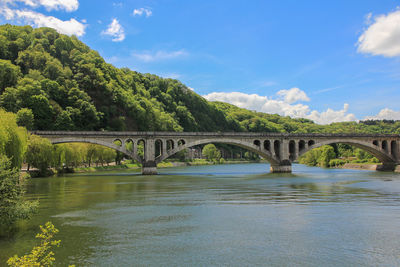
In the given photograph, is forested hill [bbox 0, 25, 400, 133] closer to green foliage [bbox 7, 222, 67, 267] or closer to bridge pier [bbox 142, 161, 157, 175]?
bridge pier [bbox 142, 161, 157, 175]

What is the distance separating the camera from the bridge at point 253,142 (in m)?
75.1

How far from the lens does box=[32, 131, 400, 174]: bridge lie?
246ft

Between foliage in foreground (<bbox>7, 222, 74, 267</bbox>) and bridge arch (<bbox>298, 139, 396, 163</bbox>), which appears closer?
foliage in foreground (<bbox>7, 222, 74, 267</bbox>)

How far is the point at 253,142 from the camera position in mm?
82938

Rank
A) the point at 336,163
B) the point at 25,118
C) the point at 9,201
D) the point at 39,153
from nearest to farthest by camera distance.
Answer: the point at 9,201
the point at 39,153
the point at 25,118
the point at 336,163

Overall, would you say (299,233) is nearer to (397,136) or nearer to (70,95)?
(397,136)

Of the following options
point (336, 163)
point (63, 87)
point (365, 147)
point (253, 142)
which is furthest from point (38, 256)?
point (63, 87)

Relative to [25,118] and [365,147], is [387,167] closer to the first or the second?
[365,147]

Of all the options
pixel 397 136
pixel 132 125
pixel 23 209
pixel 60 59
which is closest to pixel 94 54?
pixel 60 59

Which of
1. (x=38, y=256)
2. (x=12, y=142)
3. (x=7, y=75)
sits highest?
(x=7, y=75)

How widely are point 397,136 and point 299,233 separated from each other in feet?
255

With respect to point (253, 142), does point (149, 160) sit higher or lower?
lower

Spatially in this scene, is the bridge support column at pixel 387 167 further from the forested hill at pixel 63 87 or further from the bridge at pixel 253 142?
the forested hill at pixel 63 87

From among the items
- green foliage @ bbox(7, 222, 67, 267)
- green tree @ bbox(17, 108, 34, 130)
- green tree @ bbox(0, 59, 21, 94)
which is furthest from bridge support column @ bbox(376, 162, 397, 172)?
green tree @ bbox(0, 59, 21, 94)
